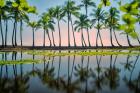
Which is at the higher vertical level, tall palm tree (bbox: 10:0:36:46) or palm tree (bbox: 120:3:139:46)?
tall palm tree (bbox: 10:0:36:46)

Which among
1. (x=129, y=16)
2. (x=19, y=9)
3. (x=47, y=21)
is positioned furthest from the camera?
(x=47, y=21)

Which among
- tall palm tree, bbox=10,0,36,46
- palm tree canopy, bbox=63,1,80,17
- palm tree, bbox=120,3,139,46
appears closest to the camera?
palm tree, bbox=120,3,139,46

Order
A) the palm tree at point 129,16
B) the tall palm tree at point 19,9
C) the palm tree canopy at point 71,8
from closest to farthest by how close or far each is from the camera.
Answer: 1. the palm tree at point 129,16
2. the tall palm tree at point 19,9
3. the palm tree canopy at point 71,8

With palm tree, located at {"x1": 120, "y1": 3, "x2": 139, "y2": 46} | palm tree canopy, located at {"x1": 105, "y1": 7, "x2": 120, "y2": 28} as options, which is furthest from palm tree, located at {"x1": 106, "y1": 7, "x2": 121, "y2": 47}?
palm tree, located at {"x1": 120, "y1": 3, "x2": 139, "y2": 46}

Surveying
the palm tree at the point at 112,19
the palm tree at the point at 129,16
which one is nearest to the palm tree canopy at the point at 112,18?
the palm tree at the point at 112,19

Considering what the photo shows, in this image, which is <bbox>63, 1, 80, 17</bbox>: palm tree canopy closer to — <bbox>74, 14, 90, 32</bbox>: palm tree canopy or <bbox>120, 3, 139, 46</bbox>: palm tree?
<bbox>74, 14, 90, 32</bbox>: palm tree canopy

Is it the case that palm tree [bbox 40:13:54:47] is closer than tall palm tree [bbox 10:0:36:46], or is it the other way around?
tall palm tree [bbox 10:0:36:46]

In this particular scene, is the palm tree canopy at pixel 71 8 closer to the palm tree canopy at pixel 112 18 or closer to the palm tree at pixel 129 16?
A: the palm tree canopy at pixel 112 18

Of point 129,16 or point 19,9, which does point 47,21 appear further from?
point 129,16

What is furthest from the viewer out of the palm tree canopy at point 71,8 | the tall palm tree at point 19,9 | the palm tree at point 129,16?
the palm tree canopy at point 71,8

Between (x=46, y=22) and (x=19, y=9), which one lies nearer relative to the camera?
(x=19, y=9)

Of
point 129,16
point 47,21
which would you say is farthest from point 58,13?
point 129,16

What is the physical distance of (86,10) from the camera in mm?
100312

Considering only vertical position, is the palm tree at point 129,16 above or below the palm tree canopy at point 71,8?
below
